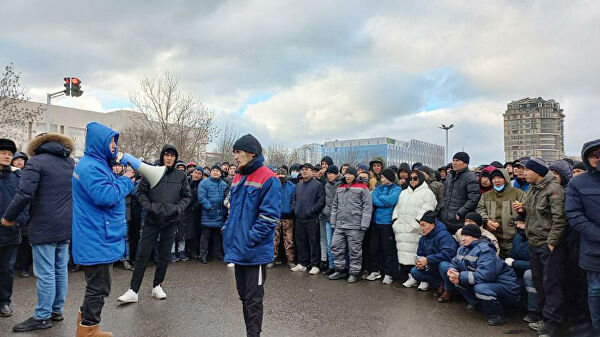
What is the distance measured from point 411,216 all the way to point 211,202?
15.1 ft

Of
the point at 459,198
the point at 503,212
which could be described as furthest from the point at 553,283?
the point at 459,198

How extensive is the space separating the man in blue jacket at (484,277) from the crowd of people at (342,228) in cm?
2

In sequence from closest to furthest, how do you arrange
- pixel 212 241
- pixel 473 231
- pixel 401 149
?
pixel 473 231, pixel 212 241, pixel 401 149

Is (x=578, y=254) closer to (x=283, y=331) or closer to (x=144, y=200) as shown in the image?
(x=283, y=331)

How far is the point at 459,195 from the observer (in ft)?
21.7

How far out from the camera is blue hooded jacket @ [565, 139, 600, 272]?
13.8 feet

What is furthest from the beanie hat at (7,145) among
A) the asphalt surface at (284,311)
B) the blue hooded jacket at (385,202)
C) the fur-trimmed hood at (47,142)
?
the blue hooded jacket at (385,202)

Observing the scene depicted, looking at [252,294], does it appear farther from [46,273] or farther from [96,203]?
[46,273]

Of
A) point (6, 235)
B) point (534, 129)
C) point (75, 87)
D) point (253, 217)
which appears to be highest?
point (534, 129)

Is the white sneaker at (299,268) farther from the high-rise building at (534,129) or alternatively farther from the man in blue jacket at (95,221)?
the high-rise building at (534,129)

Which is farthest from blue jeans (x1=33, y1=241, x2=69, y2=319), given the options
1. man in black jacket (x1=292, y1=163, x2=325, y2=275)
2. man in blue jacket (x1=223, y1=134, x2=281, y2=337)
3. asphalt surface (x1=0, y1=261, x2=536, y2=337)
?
man in black jacket (x1=292, y1=163, x2=325, y2=275)

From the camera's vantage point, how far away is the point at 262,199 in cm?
387

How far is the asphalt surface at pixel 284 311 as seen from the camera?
188 inches

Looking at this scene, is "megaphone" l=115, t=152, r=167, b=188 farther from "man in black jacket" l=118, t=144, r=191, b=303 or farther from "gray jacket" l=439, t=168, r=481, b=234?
"gray jacket" l=439, t=168, r=481, b=234
